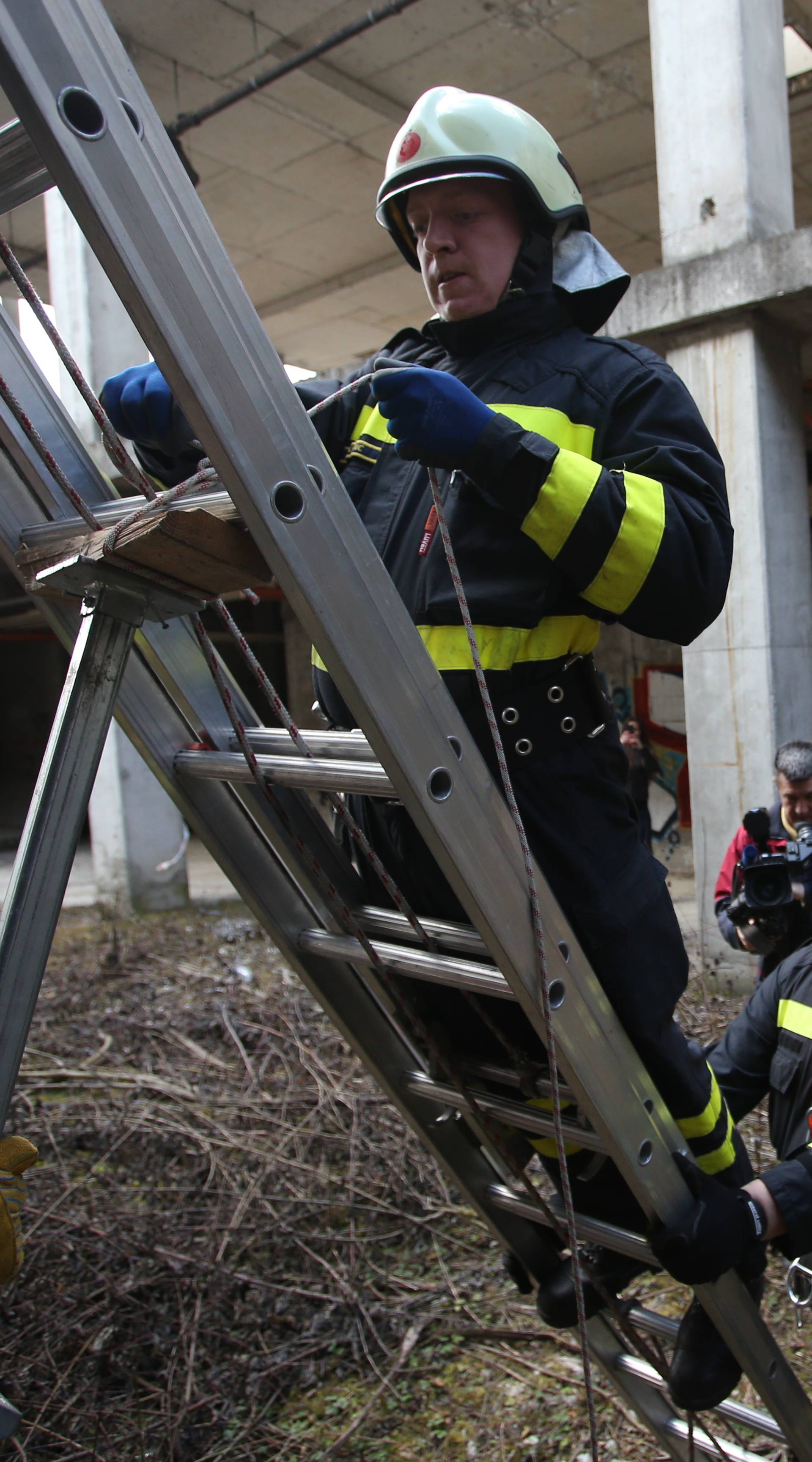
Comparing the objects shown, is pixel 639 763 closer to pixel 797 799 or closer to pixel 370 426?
pixel 797 799

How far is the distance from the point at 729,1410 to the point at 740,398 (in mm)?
4429

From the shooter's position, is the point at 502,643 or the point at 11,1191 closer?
the point at 11,1191

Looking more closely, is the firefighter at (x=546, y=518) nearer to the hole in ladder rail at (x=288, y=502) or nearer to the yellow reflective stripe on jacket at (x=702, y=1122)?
the yellow reflective stripe on jacket at (x=702, y=1122)

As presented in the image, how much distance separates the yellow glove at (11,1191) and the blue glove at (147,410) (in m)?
0.91

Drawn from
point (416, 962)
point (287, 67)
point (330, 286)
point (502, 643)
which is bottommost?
point (416, 962)

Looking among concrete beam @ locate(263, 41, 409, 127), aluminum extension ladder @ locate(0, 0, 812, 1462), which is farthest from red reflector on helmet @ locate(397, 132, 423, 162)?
concrete beam @ locate(263, 41, 409, 127)

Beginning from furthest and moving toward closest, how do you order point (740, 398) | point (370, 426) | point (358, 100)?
point (358, 100)
point (740, 398)
point (370, 426)

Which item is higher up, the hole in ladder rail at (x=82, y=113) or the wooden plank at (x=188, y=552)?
the hole in ladder rail at (x=82, y=113)

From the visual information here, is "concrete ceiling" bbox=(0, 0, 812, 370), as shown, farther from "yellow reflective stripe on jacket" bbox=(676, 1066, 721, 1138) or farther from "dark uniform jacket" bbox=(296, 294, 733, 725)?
"yellow reflective stripe on jacket" bbox=(676, 1066, 721, 1138)

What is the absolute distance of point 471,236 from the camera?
1426 mm

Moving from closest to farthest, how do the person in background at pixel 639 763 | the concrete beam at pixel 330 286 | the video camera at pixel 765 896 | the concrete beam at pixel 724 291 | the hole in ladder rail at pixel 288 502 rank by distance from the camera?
the hole in ladder rail at pixel 288 502, the video camera at pixel 765 896, the concrete beam at pixel 724 291, the person in background at pixel 639 763, the concrete beam at pixel 330 286

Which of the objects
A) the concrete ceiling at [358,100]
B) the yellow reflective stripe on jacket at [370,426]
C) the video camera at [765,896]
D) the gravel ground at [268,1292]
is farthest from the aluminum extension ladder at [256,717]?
the concrete ceiling at [358,100]

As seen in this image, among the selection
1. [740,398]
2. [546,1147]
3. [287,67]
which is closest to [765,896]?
[546,1147]

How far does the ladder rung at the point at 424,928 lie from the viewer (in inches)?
51.9
